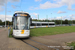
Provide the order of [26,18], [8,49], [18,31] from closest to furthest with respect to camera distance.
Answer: [8,49], [18,31], [26,18]

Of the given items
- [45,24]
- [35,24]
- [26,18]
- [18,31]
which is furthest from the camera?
[45,24]

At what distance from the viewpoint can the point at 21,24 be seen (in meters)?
10.1

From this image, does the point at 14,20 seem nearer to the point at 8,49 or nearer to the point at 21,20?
the point at 21,20

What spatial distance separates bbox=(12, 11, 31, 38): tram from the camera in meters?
9.78

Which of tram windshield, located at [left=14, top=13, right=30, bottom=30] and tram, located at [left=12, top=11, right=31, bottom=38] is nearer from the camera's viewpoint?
tram, located at [left=12, top=11, right=31, bottom=38]

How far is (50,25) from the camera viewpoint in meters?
47.7

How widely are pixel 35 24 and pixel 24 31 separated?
30.9 m

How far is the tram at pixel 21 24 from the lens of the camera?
32.1ft

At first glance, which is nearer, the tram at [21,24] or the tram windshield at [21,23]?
the tram at [21,24]

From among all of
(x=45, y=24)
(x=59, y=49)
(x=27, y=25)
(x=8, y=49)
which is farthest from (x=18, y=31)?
(x=45, y=24)

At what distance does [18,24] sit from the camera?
1008cm

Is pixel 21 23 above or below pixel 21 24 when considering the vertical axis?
above

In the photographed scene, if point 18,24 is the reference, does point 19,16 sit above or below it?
above

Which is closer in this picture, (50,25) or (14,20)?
(14,20)
